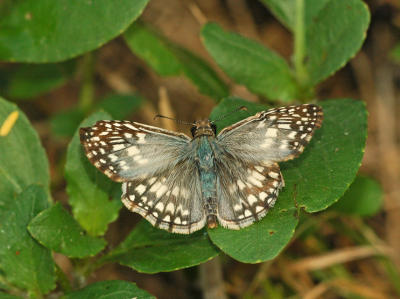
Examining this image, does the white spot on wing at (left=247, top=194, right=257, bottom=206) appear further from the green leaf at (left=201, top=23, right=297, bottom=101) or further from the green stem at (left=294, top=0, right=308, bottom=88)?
the green stem at (left=294, top=0, right=308, bottom=88)

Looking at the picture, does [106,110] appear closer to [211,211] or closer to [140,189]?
[140,189]

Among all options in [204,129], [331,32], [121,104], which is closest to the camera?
[204,129]

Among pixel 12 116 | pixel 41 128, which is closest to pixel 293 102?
pixel 12 116

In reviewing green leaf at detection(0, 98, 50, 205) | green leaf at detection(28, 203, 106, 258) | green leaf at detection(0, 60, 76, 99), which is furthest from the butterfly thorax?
green leaf at detection(0, 60, 76, 99)

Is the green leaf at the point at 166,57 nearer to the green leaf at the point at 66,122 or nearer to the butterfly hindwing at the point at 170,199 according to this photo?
the green leaf at the point at 66,122

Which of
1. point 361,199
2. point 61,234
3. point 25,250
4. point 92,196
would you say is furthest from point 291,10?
point 25,250

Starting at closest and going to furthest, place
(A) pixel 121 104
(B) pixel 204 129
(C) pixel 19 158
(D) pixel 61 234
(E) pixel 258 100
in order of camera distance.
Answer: (D) pixel 61 234 < (B) pixel 204 129 < (C) pixel 19 158 < (E) pixel 258 100 < (A) pixel 121 104
